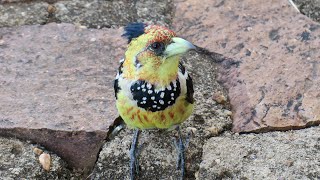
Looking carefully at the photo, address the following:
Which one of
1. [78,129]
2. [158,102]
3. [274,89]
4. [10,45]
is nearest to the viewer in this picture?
[158,102]

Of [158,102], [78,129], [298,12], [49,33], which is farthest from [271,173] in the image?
[49,33]

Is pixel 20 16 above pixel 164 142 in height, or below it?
above

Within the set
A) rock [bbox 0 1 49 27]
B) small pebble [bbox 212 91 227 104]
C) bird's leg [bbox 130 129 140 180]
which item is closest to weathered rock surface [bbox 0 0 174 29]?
rock [bbox 0 1 49 27]

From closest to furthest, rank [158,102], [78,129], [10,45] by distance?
[158,102]
[78,129]
[10,45]

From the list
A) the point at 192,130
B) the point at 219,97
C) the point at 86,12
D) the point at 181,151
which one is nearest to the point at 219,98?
the point at 219,97

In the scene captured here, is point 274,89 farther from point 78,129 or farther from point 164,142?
point 78,129

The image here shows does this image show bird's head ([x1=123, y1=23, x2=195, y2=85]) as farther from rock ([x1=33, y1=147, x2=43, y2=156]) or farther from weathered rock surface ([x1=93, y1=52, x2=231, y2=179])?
rock ([x1=33, y1=147, x2=43, y2=156])
